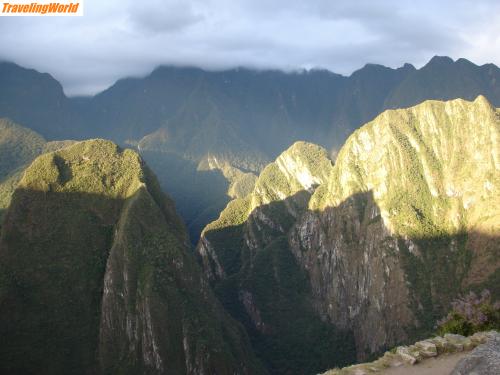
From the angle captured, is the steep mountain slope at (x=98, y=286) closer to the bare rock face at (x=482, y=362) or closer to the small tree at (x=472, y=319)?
the small tree at (x=472, y=319)

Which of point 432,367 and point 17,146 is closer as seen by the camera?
point 432,367

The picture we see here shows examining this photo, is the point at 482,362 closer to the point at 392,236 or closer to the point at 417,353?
the point at 417,353

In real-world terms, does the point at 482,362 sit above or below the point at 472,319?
above

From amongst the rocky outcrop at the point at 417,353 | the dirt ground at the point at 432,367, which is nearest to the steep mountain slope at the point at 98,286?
the rocky outcrop at the point at 417,353

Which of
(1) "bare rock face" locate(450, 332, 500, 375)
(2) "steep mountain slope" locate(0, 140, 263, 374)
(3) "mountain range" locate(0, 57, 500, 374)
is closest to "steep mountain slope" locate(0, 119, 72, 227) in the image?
(3) "mountain range" locate(0, 57, 500, 374)

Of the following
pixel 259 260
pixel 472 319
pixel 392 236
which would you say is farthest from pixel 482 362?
pixel 259 260

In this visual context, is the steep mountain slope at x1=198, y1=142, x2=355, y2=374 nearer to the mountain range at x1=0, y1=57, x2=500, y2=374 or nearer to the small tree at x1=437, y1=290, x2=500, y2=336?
the mountain range at x1=0, y1=57, x2=500, y2=374
